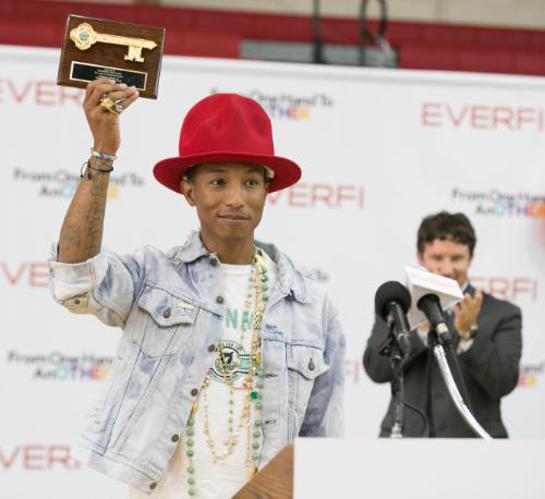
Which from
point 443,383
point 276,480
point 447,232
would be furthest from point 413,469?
point 447,232

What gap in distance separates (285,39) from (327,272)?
2.09 m

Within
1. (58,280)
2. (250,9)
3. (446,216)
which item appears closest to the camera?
(58,280)

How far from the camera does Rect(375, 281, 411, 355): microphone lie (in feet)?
9.34

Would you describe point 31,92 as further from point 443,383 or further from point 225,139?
point 225,139

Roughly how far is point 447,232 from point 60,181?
1640 mm

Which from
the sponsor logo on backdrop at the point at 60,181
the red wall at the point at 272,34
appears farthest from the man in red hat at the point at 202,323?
the red wall at the point at 272,34

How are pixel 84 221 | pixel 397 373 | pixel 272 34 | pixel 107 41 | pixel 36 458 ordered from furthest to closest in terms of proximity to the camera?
pixel 272 34 → pixel 36 458 → pixel 397 373 → pixel 107 41 → pixel 84 221

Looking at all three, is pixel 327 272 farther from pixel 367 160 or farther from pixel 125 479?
pixel 125 479

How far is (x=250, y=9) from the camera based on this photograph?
745 cm

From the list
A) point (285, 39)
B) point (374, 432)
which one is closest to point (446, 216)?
point (374, 432)

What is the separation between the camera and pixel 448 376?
2748 millimetres

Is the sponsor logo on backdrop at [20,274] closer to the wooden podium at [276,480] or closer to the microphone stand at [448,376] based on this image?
the microphone stand at [448,376]

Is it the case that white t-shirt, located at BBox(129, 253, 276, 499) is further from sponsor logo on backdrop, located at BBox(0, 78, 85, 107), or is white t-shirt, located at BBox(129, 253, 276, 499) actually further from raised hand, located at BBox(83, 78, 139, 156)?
sponsor logo on backdrop, located at BBox(0, 78, 85, 107)

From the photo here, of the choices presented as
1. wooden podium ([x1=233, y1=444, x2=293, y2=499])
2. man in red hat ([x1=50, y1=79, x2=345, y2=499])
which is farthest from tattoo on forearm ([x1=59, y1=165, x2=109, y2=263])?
wooden podium ([x1=233, y1=444, x2=293, y2=499])
